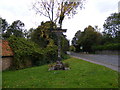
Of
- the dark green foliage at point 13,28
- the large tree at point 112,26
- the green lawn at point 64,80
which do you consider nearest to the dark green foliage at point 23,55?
the green lawn at point 64,80

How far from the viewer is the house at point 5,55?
11742 mm

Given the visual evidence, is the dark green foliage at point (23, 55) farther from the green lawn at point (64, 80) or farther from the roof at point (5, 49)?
the green lawn at point (64, 80)

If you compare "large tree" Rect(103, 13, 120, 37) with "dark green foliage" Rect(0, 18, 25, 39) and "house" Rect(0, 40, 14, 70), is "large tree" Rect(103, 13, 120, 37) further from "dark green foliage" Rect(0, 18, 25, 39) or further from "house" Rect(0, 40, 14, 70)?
"house" Rect(0, 40, 14, 70)

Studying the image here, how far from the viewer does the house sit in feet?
38.5

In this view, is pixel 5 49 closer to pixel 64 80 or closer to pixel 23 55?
pixel 23 55

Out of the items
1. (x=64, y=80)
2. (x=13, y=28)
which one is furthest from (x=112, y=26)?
(x=64, y=80)

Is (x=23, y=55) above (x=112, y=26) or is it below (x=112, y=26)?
below

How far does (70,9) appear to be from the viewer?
15.9 metres

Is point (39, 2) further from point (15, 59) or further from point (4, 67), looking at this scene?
point (4, 67)

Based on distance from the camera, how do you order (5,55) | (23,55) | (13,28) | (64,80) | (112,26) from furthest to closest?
(13,28) < (112,26) < (23,55) < (5,55) < (64,80)

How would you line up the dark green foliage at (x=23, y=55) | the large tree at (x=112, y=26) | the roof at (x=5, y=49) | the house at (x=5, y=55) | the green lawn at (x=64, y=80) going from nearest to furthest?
the green lawn at (x=64, y=80)
the house at (x=5, y=55)
the roof at (x=5, y=49)
the dark green foliage at (x=23, y=55)
the large tree at (x=112, y=26)

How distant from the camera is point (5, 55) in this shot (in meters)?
12.0

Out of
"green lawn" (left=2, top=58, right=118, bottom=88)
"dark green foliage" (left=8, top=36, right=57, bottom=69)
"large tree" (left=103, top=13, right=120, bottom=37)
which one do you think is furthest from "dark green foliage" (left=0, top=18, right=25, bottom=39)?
"green lawn" (left=2, top=58, right=118, bottom=88)

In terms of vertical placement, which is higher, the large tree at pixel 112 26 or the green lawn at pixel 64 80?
the large tree at pixel 112 26
